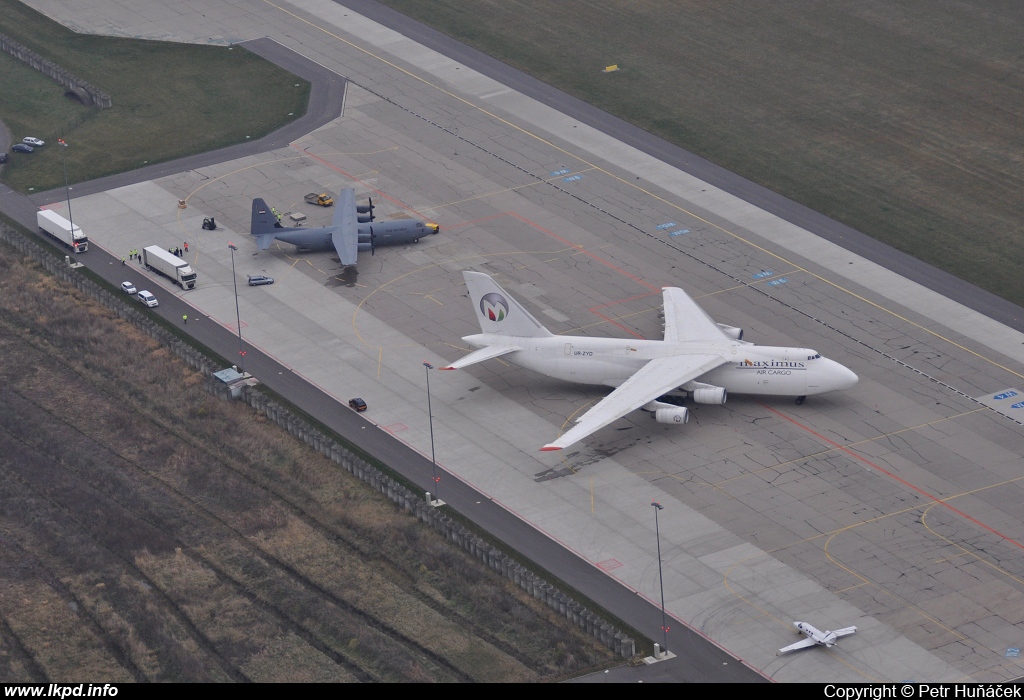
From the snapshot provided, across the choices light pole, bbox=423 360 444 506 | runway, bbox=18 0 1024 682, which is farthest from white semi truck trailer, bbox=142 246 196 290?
light pole, bbox=423 360 444 506

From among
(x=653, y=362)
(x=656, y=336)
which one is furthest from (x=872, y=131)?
(x=653, y=362)

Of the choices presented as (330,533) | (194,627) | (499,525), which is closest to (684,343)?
(499,525)

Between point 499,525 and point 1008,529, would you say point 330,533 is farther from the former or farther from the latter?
point 1008,529

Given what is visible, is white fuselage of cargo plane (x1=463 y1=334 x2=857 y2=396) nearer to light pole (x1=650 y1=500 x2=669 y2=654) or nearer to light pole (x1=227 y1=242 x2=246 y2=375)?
light pole (x1=650 y1=500 x2=669 y2=654)

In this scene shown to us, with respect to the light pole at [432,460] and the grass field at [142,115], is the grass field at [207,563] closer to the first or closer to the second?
the light pole at [432,460]

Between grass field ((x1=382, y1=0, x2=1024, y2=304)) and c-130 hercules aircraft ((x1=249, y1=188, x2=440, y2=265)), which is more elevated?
grass field ((x1=382, y1=0, x2=1024, y2=304))
